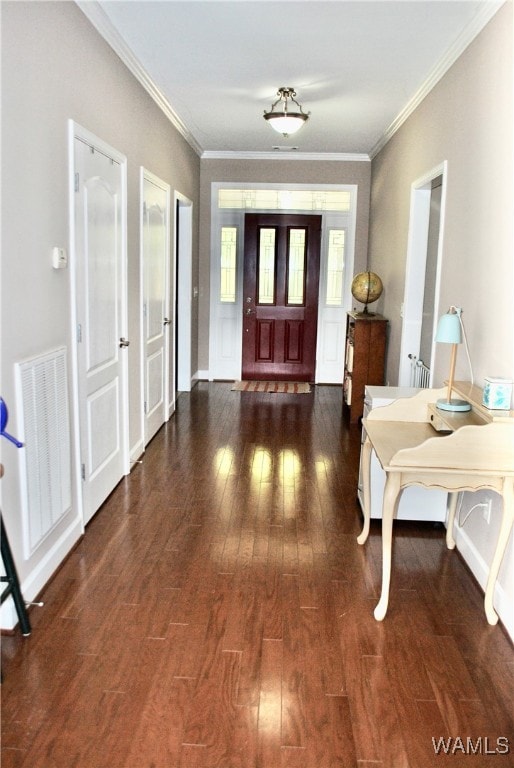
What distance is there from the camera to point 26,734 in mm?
1920

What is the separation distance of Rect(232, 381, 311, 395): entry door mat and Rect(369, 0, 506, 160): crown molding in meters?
3.00

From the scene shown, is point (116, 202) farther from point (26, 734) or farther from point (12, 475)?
point (26, 734)

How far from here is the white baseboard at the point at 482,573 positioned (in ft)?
8.35

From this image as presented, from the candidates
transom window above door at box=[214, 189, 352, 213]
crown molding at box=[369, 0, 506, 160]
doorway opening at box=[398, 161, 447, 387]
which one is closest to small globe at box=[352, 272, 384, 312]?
doorway opening at box=[398, 161, 447, 387]

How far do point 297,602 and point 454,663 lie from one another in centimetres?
71

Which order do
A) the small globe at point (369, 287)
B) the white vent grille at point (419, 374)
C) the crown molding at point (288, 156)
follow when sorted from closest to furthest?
the white vent grille at point (419, 374) → the small globe at point (369, 287) → the crown molding at point (288, 156)

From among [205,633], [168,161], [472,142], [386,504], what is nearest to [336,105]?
[168,161]

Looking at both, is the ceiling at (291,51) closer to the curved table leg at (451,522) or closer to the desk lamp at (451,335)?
the desk lamp at (451,335)

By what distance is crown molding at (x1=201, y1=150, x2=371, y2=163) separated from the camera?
729cm

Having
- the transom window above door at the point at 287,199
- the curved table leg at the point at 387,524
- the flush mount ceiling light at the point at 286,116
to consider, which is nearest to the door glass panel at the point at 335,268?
the transom window above door at the point at 287,199

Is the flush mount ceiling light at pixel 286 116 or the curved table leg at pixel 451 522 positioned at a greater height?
the flush mount ceiling light at pixel 286 116

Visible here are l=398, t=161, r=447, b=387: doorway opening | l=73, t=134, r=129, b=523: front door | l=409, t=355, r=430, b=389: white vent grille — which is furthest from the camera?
l=409, t=355, r=430, b=389: white vent grille

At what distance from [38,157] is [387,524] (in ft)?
7.02

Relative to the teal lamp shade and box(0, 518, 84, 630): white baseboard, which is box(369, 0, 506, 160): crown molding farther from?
box(0, 518, 84, 630): white baseboard
